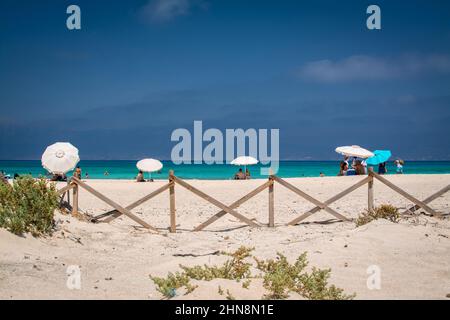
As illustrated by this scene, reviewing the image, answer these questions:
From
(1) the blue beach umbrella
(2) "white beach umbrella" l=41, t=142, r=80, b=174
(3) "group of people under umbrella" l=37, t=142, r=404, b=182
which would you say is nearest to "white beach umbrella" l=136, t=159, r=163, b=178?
(3) "group of people under umbrella" l=37, t=142, r=404, b=182

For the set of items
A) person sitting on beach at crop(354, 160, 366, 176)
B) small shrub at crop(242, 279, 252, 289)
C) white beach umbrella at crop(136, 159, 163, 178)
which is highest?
white beach umbrella at crop(136, 159, 163, 178)

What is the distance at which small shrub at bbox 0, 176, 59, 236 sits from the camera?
8.88m

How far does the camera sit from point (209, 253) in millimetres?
9242

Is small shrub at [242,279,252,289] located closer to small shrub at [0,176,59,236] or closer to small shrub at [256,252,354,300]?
small shrub at [256,252,354,300]

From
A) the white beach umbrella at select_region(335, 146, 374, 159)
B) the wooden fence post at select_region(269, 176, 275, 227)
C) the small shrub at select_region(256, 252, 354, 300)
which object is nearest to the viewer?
the small shrub at select_region(256, 252, 354, 300)

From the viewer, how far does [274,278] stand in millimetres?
6191

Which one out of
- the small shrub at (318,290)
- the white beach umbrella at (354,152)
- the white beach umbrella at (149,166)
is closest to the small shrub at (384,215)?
the small shrub at (318,290)

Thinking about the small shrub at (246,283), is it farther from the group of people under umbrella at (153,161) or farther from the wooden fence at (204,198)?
the group of people under umbrella at (153,161)

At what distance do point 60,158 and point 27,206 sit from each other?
12835mm

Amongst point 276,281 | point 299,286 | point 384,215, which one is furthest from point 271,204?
point 276,281

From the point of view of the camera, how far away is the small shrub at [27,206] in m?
Answer: 8.88

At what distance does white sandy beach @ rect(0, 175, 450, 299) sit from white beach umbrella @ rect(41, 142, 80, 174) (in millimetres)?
6838
